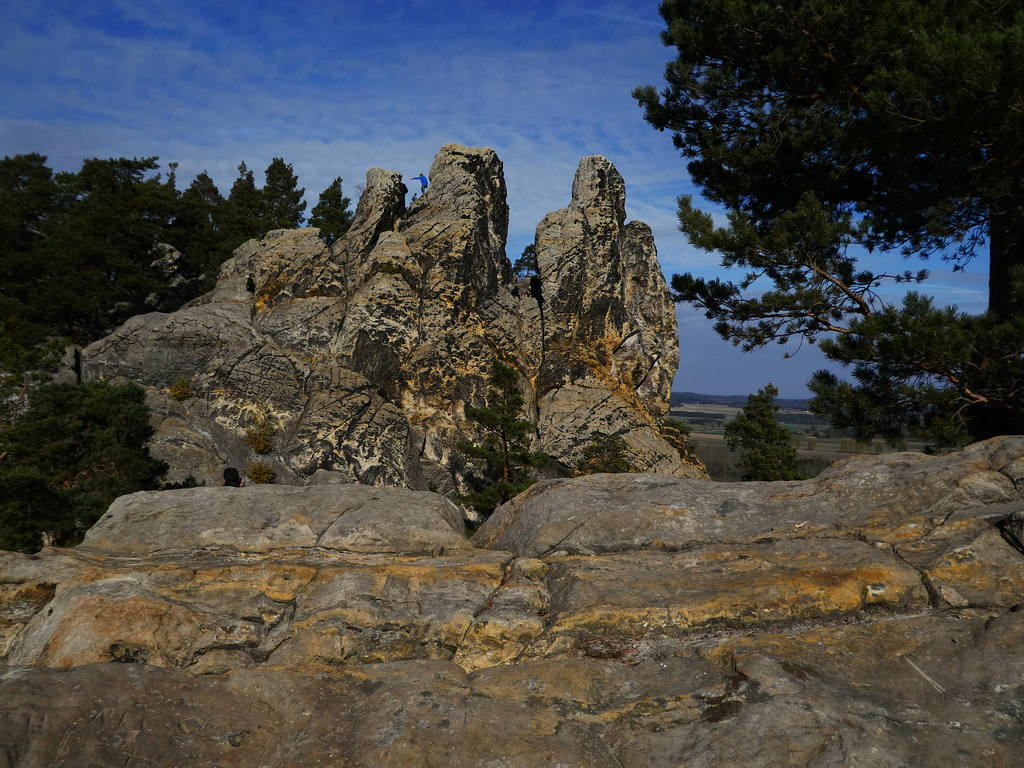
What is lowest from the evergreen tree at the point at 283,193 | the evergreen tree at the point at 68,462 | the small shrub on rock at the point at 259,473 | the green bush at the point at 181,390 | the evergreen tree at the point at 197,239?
the small shrub on rock at the point at 259,473

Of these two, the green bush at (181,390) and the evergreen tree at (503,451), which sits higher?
the green bush at (181,390)

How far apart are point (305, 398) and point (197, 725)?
3856 centimetres

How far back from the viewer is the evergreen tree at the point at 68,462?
21672 mm

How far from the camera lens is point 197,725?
15.6 ft

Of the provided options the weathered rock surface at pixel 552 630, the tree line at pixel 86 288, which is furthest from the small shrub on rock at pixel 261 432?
the weathered rock surface at pixel 552 630

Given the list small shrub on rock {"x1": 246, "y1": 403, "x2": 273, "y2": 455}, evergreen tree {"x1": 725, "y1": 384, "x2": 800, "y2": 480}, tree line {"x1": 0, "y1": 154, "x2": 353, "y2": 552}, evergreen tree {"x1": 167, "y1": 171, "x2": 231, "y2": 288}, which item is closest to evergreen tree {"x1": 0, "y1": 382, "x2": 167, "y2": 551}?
tree line {"x1": 0, "y1": 154, "x2": 353, "y2": 552}

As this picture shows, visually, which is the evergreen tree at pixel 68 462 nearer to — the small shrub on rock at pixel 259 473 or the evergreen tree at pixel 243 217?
the small shrub on rock at pixel 259 473

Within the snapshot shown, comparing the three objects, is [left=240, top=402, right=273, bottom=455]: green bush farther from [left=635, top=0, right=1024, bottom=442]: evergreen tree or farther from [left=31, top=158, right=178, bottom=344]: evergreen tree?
[left=635, top=0, right=1024, bottom=442]: evergreen tree

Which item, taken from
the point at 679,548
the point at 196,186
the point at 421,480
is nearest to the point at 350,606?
the point at 679,548

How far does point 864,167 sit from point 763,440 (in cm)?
3630

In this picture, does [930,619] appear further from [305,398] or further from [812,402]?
[305,398]

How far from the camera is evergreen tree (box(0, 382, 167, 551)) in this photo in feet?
71.1

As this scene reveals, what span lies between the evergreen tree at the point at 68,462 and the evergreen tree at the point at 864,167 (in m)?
25.6

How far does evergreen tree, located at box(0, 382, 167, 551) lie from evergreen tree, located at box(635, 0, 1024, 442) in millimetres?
25575
